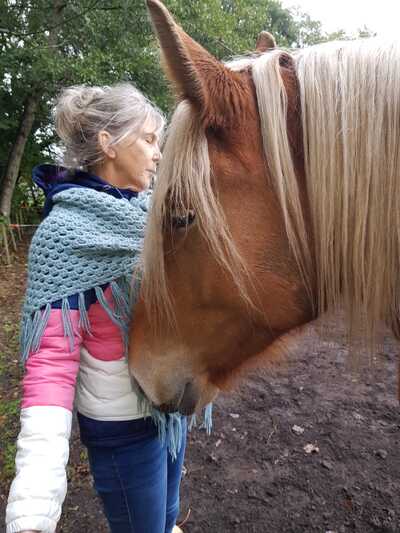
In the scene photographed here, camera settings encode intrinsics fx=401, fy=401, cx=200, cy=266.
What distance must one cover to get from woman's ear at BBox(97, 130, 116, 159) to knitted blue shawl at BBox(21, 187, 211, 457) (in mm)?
156

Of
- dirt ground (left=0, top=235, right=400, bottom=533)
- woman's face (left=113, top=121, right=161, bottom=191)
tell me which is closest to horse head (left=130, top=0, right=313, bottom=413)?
woman's face (left=113, top=121, right=161, bottom=191)

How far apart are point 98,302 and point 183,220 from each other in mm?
482

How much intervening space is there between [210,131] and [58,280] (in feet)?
2.19

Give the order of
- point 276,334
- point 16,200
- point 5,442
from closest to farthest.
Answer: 1. point 276,334
2. point 5,442
3. point 16,200

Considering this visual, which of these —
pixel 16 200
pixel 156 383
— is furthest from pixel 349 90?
pixel 16 200

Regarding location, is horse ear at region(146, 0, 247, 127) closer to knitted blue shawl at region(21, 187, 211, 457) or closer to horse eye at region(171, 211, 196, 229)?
horse eye at region(171, 211, 196, 229)

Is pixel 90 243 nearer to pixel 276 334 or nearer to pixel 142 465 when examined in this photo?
pixel 276 334

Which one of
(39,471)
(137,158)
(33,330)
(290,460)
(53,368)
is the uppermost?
(137,158)

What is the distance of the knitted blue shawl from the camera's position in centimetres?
128

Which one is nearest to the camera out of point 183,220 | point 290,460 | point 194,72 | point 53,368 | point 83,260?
point 194,72

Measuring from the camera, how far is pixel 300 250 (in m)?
1.09

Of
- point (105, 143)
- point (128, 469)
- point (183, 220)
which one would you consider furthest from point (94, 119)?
point (128, 469)

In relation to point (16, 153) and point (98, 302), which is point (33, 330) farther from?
point (16, 153)

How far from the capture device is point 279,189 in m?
1.04
